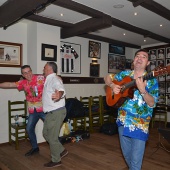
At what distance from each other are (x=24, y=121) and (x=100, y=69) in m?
2.81

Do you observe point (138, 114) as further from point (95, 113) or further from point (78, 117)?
point (95, 113)

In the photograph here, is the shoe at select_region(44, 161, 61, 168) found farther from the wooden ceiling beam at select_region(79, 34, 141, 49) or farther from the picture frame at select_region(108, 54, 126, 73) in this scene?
the picture frame at select_region(108, 54, 126, 73)

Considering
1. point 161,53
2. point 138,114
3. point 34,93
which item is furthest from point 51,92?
point 161,53

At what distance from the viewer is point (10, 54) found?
14.1 ft

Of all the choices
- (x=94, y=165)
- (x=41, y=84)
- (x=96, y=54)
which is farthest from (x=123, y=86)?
(x=96, y=54)

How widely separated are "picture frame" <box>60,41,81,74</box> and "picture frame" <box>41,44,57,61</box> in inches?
22.4

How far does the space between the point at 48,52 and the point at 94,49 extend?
1.91 metres

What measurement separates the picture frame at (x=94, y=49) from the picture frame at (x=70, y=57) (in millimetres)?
448

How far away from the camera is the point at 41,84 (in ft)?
11.8

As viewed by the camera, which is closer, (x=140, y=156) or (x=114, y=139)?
(x=140, y=156)

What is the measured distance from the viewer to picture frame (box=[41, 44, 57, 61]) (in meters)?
4.27

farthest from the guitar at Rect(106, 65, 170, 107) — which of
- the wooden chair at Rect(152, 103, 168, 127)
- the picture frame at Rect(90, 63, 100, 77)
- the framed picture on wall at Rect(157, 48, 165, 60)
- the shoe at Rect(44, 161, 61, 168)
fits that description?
the framed picture on wall at Rect(157, 48, 165, 60)

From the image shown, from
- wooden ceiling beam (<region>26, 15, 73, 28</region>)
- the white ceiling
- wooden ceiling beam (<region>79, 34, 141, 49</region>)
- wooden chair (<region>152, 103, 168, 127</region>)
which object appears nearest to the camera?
the white ceiling

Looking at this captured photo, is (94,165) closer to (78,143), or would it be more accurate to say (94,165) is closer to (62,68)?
(78,143)
